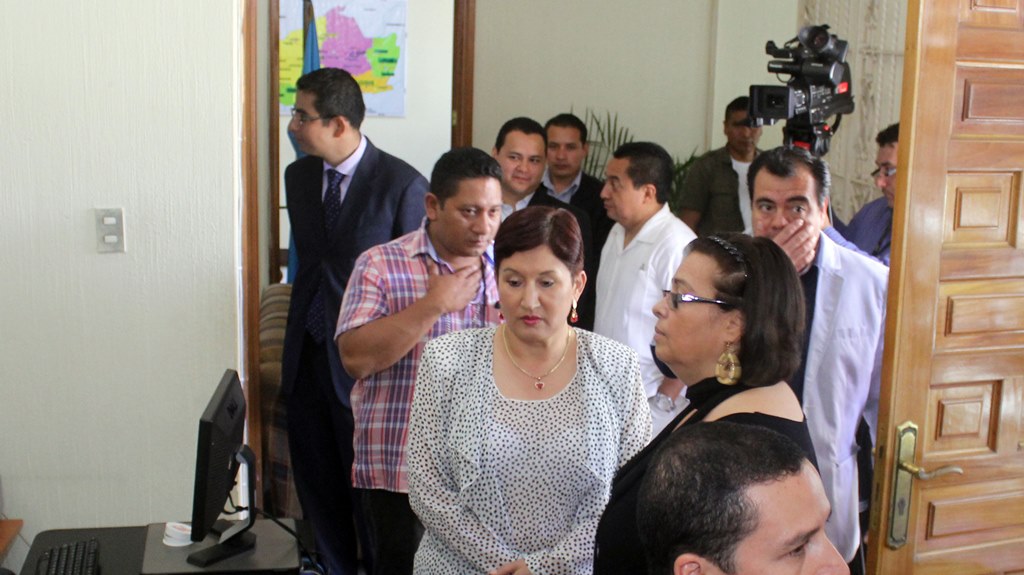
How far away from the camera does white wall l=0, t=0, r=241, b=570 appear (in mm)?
2828

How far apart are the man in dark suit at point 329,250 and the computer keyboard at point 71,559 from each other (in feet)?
3.67

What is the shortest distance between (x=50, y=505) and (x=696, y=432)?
88.4 inches

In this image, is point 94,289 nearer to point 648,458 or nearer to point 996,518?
point 648,458

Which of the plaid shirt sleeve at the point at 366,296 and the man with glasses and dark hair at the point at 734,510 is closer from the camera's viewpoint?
the man with glasses and dark hair at the point at 734,510

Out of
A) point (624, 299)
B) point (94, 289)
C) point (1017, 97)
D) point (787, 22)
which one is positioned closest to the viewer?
point (1017, 97)

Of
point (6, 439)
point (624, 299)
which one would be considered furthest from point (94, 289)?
point (624, 299)

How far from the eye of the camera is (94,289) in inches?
115

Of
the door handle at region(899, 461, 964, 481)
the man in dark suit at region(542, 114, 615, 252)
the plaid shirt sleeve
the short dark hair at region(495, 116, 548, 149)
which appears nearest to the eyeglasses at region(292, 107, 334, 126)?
the short dark hair at region(495, 116, 548, 149)

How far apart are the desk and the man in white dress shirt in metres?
1.20

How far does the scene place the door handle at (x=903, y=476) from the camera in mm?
2350

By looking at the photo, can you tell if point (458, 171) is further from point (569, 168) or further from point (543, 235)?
point (569, 168)

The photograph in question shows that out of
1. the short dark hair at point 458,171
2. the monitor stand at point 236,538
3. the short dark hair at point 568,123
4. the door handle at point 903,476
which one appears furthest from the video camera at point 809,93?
the monitor stand at point 236,538

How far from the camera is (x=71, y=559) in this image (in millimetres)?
2111

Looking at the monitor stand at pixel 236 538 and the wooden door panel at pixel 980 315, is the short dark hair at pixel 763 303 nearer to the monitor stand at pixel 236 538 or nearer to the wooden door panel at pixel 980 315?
the wooden door panel at pixel 980 315
